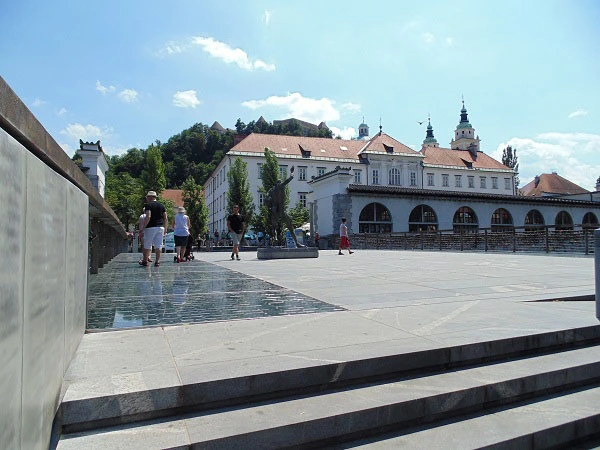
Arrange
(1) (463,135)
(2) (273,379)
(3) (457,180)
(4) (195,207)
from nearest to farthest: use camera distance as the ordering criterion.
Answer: (2) (273,379) → (4) (195,207) → (3) (457,180) → (1) (463,135)

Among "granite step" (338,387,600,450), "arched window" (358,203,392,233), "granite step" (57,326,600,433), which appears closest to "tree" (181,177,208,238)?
"arched window" (358,203,392,233)

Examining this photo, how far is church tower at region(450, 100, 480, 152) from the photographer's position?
89.4m

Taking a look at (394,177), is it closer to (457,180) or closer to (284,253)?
(457,180)

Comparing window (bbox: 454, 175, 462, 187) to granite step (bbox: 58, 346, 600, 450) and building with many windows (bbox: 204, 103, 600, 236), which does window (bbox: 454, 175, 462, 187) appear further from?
granite step (bbox: 58, 346, 600, 450)

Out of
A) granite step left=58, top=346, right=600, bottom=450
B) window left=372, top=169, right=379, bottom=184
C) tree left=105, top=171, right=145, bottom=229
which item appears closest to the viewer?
granite step left=58, top=346, right=600, bottom=450

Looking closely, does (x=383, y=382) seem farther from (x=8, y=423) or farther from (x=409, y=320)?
(x=8, y=423)

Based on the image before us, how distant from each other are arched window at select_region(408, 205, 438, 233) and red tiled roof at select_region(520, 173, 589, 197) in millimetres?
51457

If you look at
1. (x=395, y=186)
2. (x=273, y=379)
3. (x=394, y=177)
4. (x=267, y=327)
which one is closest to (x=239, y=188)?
(x=395, y=186)

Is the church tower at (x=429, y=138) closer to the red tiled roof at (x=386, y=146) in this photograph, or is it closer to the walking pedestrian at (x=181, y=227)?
the red tiled roof at (x=386, y=146)

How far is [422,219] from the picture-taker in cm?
4197

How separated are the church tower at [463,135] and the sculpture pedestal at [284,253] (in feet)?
262

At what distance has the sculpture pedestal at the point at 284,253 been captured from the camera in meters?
15.6

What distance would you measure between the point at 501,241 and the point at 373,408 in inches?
861

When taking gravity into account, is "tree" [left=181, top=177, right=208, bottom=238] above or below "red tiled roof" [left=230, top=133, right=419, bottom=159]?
below
